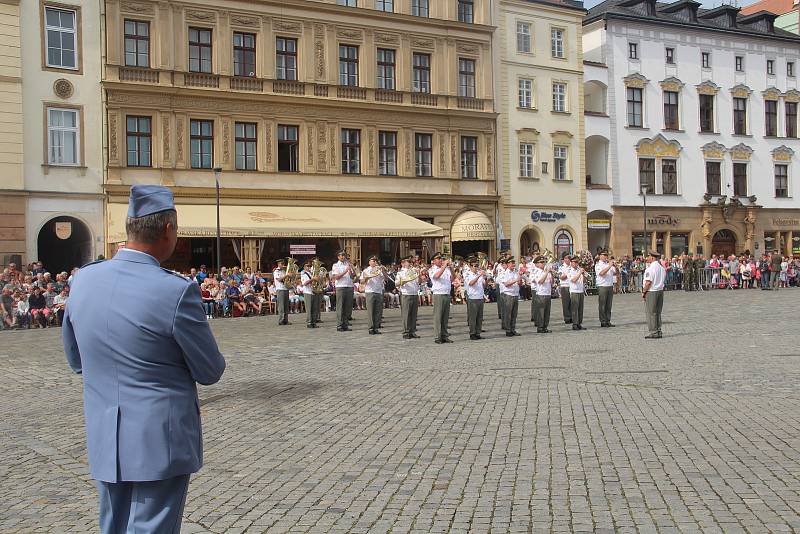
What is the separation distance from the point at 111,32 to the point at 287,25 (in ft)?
24.5

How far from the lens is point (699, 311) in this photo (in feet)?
88.3

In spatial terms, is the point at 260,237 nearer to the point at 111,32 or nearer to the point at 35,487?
the point at 111,32

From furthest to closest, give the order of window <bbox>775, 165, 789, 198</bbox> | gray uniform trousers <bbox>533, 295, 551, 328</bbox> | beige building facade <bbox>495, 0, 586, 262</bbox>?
window <bbox>775, 165, 789, 198</bbox> → beige building facade <bbox>495, 0, 586, 262</bbox> → gray uniform trousers <bbox>533, 295, 551, 328</bbox>

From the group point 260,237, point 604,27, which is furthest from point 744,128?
point 260,237

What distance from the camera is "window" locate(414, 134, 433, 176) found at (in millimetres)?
40281

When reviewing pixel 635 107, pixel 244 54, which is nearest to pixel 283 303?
pixel 244 54

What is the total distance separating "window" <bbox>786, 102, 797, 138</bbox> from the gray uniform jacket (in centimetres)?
5713

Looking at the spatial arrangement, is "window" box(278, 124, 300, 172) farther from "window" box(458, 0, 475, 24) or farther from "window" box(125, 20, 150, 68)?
"window" box(458, 0, 475, 24)

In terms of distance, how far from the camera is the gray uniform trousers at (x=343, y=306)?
73.5 feet

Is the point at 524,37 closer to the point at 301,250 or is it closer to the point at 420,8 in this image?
the point at 420,8

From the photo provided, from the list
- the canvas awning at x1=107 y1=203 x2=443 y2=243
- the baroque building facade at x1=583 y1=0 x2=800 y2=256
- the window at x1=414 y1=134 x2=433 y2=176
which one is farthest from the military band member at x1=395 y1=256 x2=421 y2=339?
the baroque building facade at x1=583 y1=0 x2=800 y2=256

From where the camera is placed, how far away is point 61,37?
1268 inches

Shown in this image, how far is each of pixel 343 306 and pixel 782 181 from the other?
40321 mm

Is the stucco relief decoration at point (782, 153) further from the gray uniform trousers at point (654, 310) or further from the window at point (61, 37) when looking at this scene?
the window at point (61, 37)
